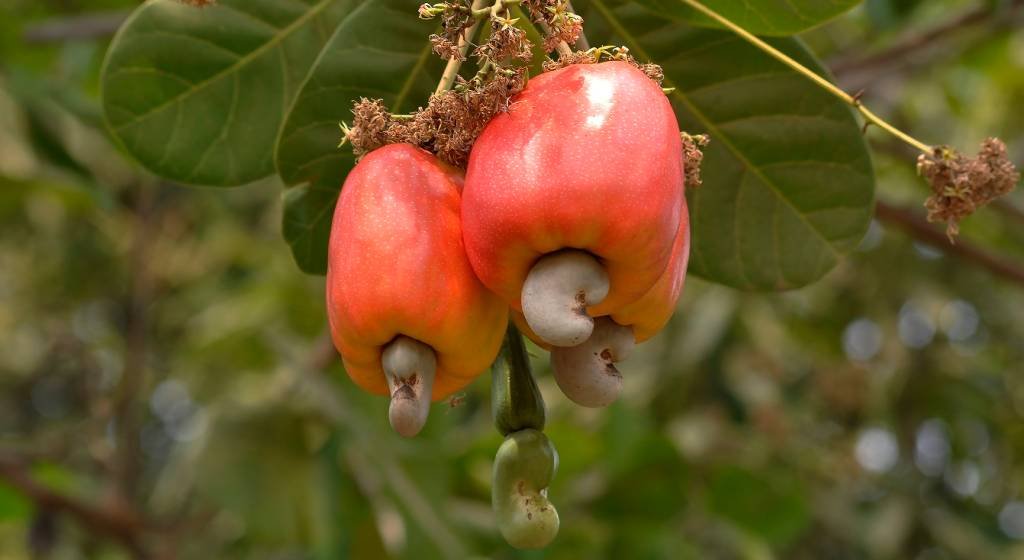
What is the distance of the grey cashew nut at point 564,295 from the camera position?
2.87ft

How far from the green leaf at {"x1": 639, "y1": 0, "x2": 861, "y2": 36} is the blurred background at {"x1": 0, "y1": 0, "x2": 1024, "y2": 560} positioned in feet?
4.38

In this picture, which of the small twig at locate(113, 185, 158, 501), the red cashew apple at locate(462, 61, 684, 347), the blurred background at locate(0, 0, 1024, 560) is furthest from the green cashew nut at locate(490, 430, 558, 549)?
the small twig at locate(113, 185, 158, 501)

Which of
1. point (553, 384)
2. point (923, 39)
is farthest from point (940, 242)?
point (553, 384)

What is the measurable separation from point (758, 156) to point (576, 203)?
57cm

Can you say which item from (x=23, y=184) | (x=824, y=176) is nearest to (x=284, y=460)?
(x=23, y=184)

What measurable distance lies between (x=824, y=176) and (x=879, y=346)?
2.90 metres

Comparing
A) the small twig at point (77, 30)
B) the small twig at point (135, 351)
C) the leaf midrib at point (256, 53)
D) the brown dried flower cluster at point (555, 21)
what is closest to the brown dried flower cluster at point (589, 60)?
the brown dried flower cluster at point (555, 21)

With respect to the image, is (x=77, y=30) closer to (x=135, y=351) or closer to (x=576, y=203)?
(x=135, y=351)

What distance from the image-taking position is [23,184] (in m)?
2.73

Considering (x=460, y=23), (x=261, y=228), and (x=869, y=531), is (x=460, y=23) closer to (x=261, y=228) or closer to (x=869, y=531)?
(x=869, y=531)

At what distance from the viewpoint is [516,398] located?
101 centimetres

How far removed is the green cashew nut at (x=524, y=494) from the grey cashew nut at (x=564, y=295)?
0.13 m

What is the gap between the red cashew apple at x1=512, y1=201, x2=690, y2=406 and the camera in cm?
97

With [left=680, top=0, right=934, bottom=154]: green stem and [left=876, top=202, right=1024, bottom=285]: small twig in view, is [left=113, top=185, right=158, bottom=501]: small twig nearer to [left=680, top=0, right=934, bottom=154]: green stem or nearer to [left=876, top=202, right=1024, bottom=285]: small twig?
[left=876, top=202, right=1024, bottom=285]: small twig
